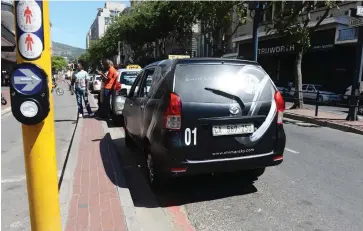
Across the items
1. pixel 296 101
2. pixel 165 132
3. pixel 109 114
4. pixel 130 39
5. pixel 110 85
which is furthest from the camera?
pixel 130 39

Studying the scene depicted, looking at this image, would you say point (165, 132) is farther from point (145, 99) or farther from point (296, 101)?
point (296, 101)

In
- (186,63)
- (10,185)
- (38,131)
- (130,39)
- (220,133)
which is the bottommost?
(10,185)

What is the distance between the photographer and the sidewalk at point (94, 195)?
336 cm

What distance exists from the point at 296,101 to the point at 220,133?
11.2 meters

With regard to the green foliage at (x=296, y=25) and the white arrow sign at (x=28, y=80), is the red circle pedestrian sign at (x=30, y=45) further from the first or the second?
the green foliage at (x=296, y=25)

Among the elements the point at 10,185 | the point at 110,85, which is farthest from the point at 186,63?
the point at 110,85

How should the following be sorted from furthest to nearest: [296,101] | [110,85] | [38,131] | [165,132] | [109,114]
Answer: [296,101]
[109,114]
[110,85]
[165,132]
[38,131]

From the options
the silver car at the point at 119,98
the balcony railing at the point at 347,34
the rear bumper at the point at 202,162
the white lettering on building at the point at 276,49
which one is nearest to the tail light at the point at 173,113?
the rear bumper at the point at 202,162

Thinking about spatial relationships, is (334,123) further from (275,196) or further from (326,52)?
(326,52)

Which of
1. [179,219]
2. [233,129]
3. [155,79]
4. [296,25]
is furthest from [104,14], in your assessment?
[179,219]

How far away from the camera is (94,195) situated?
4.09m

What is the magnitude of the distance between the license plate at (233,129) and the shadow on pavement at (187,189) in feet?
3.01

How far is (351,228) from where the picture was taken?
3.56m

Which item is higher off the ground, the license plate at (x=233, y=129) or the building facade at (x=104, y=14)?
the building facade at (x=104, y=14)
